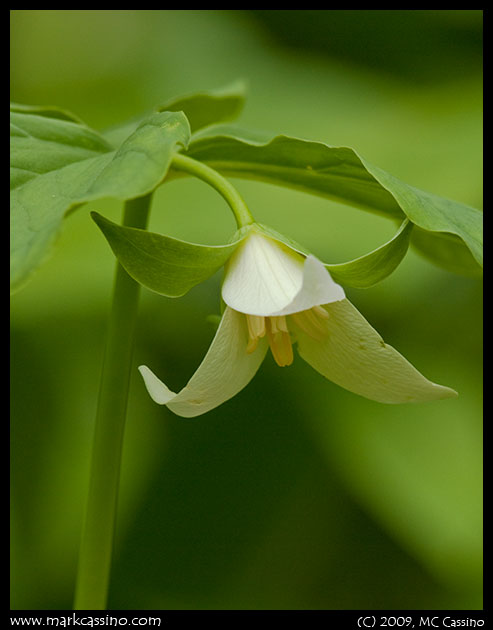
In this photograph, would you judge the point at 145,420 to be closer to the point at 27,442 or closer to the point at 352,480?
the point at 27,442

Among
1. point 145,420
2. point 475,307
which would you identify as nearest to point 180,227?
point 145,420

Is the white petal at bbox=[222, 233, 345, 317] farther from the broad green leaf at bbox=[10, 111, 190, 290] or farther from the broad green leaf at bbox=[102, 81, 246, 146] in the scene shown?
the broad green leaf at bbox=[102, 81, 246, 146]

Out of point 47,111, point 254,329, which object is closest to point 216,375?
point 254,329

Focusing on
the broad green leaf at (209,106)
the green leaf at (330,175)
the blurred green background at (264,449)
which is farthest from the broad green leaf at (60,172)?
the blurred green background at (264,449)

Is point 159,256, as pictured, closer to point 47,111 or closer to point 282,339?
point 282,339

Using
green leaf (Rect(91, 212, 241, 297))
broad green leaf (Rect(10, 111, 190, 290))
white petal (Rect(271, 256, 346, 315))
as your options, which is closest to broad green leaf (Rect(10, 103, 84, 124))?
broad green leaf (Rect(10, 111, 190, 290))
